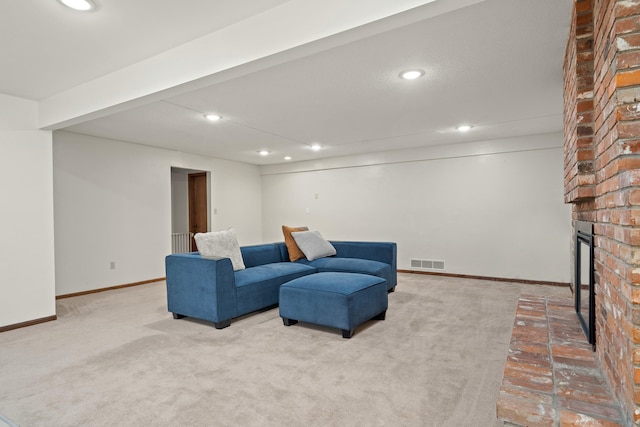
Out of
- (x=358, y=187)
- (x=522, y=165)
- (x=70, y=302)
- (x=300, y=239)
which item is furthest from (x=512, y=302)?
(x=70, y=302)

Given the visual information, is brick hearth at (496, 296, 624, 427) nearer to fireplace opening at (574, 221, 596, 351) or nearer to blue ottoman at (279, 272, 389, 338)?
fireplace opening at (574, 221, 596, 351)

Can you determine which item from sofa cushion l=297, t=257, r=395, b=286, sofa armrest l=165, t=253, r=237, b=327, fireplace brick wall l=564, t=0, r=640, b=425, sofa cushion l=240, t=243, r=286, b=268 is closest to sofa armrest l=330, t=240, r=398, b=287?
sofa cushion l=297, t=257, r=395, b=286

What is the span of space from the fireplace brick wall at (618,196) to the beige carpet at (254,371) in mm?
850

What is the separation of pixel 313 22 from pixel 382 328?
8.52 feet

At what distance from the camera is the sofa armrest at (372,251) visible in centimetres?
487

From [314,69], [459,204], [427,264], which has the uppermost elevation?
[314,69]

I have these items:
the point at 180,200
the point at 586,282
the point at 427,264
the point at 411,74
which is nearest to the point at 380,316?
the point at 586,282

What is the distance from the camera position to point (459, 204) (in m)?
5.88

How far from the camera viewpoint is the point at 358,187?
22.7ft

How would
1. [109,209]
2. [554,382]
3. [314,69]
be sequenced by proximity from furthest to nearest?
[109,209] < [314,69] < [554,382]

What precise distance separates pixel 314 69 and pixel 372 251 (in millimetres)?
2885

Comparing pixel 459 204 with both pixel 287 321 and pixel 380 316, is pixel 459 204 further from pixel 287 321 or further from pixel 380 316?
pixel 287 321

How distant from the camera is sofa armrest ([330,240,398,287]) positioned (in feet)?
16.0

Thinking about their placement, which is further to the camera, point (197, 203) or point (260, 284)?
point (197, 203)
